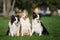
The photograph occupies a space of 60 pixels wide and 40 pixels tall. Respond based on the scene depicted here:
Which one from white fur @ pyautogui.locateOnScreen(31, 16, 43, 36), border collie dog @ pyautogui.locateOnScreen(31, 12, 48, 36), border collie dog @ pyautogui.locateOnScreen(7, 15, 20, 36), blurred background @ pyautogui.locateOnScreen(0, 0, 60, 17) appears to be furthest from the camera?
blurred background @ pyautogui.locateOnScreen(0, 0, 60, 17)

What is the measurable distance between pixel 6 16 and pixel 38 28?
19986 millimetres

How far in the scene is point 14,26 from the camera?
43.4ft

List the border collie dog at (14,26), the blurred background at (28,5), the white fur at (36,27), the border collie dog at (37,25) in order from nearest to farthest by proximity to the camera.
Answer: the border collie dog at (14,26)
the border collie dog at (37,25)
the white fur at (36,27)
the blurred background at (28,5)

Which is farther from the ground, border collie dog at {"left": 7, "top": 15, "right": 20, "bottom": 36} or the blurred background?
border collie dog at {"left": 7, "top": 15, "right": 20, "bottom": 36}

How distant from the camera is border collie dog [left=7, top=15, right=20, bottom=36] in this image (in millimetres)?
12917

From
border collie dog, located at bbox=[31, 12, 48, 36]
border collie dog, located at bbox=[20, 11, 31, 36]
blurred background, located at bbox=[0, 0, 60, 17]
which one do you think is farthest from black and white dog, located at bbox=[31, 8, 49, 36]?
blurred background, located at bbox=[0, 0, 60, 17]

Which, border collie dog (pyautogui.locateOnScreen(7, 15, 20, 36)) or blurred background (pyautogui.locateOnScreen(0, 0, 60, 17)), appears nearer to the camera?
border collie dog (pyautogui.locateOnScreen(7, 15, 20, 36))

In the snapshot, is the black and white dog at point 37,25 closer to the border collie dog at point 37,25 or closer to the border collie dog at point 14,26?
the border collie dog at point 37,25

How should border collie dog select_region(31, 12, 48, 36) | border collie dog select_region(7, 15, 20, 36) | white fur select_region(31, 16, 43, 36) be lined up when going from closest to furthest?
border collie dog select_region(7, 15, 20, 36)
border collie dog select_region(31, 12, 48, 36)
white fur select_region(31, 16, 43, 36)

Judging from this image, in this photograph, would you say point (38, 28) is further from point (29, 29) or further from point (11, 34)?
point (11, 34)

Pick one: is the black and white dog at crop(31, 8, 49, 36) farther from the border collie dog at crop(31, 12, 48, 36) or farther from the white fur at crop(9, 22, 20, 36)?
the white fur at crop(9, 22, 20, 36)

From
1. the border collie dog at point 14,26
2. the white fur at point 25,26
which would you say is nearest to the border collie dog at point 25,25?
the white fur at point 25,26

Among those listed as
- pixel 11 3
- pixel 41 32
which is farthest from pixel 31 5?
pixel 41 32

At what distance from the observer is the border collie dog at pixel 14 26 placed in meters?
12.9
